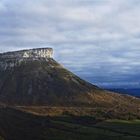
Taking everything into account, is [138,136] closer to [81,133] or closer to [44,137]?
[81,133]

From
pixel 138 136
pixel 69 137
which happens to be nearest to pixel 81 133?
pixel 69 137

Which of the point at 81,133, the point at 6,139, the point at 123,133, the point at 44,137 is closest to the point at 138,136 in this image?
the point at 123,133

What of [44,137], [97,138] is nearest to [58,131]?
[44,137]

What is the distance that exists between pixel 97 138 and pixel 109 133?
1046cm

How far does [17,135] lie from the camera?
19700 cm

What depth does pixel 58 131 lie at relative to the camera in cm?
19750

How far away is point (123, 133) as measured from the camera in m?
190

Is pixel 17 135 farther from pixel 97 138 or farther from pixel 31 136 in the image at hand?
pixel 97 138

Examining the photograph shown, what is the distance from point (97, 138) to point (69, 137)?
11.0 m

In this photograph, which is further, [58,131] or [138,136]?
[58,131]

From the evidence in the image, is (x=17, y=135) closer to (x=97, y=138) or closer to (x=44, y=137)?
(x=44, y=137)

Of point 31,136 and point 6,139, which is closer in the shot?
point 6,139

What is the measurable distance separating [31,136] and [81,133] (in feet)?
60.9

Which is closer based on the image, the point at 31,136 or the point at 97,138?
the point at 97,138
